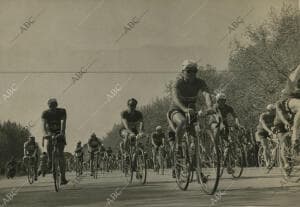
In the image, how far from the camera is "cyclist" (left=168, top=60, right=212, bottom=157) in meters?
10.4

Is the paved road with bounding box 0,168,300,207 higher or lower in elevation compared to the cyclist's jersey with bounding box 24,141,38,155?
lower

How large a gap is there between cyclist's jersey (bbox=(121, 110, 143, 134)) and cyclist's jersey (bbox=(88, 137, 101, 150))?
5.77 metres

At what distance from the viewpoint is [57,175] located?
12906mm

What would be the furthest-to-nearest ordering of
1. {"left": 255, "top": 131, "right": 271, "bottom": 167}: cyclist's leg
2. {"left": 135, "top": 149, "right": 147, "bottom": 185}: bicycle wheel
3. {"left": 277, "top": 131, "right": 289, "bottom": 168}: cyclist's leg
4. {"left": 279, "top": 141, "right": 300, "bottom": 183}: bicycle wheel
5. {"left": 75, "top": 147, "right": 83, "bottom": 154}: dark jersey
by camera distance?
{"left": 75, "top": 147, "right": 83, "bottom": 154}: dark jersey < {"left": 255, "top": 131, "right": 271, "bottom": 167}: cyclist's leg < {"left": 135, "top": 149, "right": 147, "bottom": 185}: bicycle wheel < {"left": 277, "top": 131, "right": 289, "bottom": 168}: cyclist's leg < {"left": 279, "top": 141, "right": 300, "bottom": 183}: bicycle wheel

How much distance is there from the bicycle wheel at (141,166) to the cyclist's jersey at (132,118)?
1.86 ft

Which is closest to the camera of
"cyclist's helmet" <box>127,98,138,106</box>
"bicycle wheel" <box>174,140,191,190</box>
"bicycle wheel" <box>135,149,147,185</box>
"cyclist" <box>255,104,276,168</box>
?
"bicycle wheel" <box>174,140,191,190</box>

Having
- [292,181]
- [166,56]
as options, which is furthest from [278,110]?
[166,56]

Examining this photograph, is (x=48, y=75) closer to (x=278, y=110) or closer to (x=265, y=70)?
(x=278, y=110)

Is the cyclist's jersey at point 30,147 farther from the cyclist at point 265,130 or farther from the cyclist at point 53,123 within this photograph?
the cyclist at point 265,130

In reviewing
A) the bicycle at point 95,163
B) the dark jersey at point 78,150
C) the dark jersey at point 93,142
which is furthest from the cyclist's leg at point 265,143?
the dark jersey at point 78,150

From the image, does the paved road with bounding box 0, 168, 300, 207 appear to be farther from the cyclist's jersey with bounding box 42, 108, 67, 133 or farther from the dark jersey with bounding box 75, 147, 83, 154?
the dark jersey with bounding box 75, 147, 83, 154

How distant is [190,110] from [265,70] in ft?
72.9

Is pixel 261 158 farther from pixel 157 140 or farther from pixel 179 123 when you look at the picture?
pixel 179 123

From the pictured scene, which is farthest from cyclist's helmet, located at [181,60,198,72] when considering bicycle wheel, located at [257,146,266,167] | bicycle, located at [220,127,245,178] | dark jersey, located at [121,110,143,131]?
bicycle wheel, located at [257,146,266,167]
